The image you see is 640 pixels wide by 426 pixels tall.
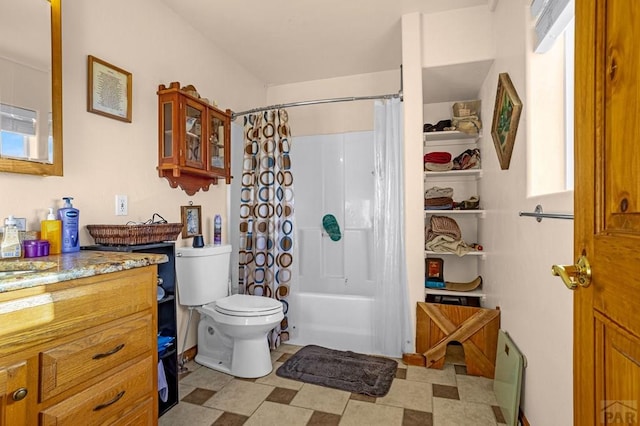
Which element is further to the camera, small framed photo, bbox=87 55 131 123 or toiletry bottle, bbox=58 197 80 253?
small framed photo, bbox=87 55 131 123

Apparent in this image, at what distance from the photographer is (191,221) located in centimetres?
251

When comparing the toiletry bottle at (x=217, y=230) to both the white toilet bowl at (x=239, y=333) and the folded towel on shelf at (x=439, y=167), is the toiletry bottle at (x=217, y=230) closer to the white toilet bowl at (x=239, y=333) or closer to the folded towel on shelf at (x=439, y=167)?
the white toilet bowl at (x=239, y=333)

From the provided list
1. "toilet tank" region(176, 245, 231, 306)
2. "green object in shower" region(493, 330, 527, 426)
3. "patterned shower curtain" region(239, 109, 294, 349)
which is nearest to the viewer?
"green object in shower" region(493, 330, 527, 426)

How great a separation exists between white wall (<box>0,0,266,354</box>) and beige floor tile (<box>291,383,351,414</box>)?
965 mm

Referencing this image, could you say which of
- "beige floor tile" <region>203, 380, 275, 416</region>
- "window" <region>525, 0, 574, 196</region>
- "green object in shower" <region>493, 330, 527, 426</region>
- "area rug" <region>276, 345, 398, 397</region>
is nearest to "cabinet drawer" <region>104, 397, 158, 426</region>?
"beige floor tile" <region>203, 380, 275, 416</region>

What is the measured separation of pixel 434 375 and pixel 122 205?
2.20 meters

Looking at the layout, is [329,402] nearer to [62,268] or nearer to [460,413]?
[460,413]

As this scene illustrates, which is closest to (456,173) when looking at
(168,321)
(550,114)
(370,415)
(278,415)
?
(550,114)

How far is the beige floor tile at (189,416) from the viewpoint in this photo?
175 cm

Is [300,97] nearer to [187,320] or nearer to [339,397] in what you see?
[187,320]

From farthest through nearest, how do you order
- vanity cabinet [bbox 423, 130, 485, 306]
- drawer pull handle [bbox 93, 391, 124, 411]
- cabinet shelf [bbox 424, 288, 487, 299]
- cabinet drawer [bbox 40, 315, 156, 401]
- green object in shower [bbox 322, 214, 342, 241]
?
green object in shower [bbox 322, 214, 342, 241] → vanity cabinet [bbox 423, 130, 485, 306] → cabinet shelf [bbox 424, 288, 487, 299] → drawer pull handle [bbox 93, 391, 124, 411] → cabinet drawer [bbox 40, 315, 156, 401]

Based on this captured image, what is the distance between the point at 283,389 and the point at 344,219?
1.79 metres

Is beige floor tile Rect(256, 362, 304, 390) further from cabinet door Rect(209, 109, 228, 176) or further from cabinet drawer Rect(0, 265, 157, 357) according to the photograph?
cabinet door Rect(209, 109, 228, 176)

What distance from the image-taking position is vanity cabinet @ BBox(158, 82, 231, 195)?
2.18 metres
